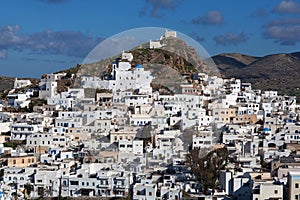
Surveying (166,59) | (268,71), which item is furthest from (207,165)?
(268,71)

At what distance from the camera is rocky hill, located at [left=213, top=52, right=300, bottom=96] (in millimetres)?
37281

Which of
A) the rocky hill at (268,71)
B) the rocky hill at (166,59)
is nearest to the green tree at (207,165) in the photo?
the rocky hill at (166,59)

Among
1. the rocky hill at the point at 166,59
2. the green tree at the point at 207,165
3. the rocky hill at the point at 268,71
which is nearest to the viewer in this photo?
the green tree at the point at 207,165

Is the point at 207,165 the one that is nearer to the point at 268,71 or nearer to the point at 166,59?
the point at 166,59

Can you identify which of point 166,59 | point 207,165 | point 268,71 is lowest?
point 207,165

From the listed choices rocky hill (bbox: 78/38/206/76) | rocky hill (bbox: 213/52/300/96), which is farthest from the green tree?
rocky hill (bbox: 213/52/300/96)

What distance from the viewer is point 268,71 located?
49375 mm

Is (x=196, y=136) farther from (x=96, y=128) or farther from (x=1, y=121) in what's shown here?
(x=1, y=121)

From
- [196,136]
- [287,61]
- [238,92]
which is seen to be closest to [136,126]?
[196,136]

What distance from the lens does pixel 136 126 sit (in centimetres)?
1436

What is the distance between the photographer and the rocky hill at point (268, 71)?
122ft

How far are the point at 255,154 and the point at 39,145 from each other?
491cm

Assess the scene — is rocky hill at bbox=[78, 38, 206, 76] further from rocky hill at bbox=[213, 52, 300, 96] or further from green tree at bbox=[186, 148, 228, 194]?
rocky hill at bbox=[213, 52, 300, 96]

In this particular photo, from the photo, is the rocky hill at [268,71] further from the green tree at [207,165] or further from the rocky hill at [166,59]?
the green tree at [207,165]
